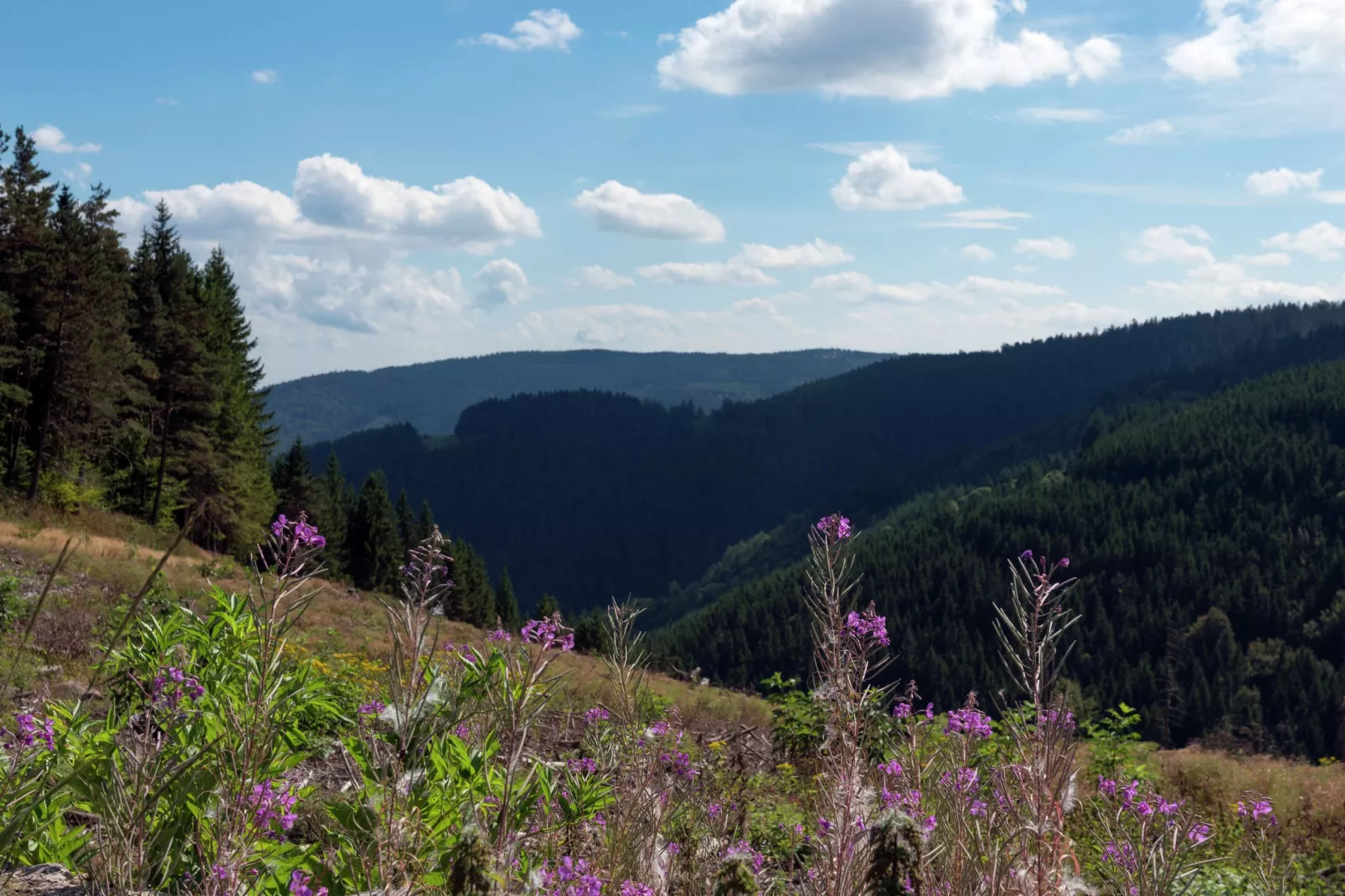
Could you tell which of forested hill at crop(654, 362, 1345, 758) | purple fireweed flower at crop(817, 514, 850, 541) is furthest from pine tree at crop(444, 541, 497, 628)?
purple fireweed flower at crop(817, 514, 850, 541)

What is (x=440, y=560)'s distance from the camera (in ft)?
5.09

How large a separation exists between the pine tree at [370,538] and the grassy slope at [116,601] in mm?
27831

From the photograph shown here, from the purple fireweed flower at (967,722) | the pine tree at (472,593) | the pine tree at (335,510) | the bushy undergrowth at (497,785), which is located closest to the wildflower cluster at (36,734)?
the bushy undergrowth at (497,785)

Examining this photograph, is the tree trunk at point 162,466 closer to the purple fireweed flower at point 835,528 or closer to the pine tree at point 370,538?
the pine tree at point 370,538

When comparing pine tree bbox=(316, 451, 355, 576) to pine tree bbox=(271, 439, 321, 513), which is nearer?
pine tree bbox=(271, 439, 321, 513)

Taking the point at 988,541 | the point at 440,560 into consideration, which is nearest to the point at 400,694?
the point at 440,560

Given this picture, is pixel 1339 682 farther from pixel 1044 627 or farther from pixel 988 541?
pixel 1044 627

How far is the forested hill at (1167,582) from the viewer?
92.6 m

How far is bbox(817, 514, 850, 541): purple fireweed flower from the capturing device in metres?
2.22

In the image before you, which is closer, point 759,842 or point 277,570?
point 277,570

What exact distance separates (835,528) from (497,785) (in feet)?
3.20

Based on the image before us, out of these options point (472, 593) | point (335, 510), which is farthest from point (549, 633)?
point (472, 593)

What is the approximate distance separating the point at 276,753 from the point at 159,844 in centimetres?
30

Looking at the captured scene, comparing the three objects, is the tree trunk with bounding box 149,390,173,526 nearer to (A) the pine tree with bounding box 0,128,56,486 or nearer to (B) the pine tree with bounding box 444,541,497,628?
(A) the pine tree with bounding box 0,128,56,486
